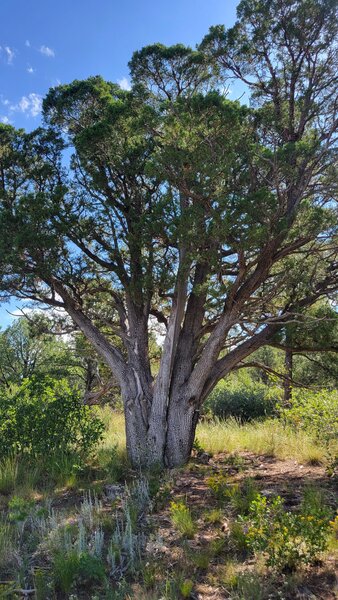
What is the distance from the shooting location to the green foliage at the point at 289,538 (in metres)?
3.16

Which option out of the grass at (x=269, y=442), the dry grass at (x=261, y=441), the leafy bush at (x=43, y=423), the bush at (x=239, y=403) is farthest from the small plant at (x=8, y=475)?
the bush at (x=239, y=403)

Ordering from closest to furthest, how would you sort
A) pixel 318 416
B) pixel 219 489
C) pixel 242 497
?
pixel 242 497 < pixel 219 489 < pixel 318 416

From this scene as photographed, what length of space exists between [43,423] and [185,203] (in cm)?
366

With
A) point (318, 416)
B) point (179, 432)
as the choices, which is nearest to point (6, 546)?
point (179, 432)

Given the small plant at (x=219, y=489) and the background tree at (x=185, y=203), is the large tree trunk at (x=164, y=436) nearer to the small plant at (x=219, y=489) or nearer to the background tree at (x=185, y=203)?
the background tree at (x=185, y=203)

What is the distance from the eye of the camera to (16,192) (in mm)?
7234

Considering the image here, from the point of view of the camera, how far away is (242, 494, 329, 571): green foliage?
10.4 feet

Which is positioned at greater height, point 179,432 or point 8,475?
point 179,432

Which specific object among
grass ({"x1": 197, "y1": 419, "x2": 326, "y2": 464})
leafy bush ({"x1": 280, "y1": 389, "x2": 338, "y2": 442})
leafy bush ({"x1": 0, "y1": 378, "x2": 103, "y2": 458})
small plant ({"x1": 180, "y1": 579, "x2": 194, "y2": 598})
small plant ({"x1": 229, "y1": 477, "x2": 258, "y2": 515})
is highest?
leafy bush ({"x1": 0, "y1": 378, "x2": 103, "y2": 458})

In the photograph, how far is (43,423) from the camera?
654 cm

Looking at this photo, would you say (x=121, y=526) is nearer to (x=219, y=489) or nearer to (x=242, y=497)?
(x=219, y=489)

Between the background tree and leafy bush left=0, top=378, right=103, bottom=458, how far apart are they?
→ 733 millimetres

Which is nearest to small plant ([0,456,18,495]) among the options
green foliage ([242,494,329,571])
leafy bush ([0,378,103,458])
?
leafy bush ([0,378,103,458])

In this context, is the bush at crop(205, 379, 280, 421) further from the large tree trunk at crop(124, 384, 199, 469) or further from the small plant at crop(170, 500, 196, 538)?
the small plant at crop(170, 500, 196, 538)
